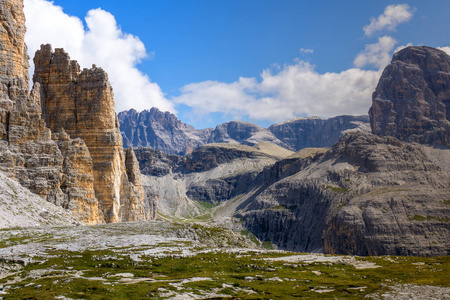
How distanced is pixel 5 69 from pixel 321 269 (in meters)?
86.0

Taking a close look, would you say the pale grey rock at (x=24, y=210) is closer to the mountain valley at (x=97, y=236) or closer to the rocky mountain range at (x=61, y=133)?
the mountain valley at (x=97, y=236)

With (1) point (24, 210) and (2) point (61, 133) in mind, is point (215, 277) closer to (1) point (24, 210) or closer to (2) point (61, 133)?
(1) point (24, 210)

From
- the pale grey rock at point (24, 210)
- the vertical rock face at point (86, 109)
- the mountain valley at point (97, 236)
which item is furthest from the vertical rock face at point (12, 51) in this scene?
the pale grey rock at point (24, 210)

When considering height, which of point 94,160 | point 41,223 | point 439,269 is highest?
point 94,160

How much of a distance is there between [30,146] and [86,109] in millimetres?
21862

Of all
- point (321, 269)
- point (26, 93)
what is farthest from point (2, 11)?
point (321, 269)

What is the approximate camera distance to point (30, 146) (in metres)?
94.2

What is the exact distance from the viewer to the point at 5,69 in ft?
319

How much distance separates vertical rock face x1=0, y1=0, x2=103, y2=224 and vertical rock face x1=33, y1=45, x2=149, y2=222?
246 inches

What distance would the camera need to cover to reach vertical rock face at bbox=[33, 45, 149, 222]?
110 meters

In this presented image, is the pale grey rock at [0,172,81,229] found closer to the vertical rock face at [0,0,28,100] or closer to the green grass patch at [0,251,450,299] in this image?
the vertical rock face at [0,0,28,100]

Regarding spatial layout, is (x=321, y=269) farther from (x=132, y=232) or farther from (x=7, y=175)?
(x=7, y=175)

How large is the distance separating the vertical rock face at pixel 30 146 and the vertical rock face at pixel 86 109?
6.25m

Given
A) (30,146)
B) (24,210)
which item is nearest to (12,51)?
(30,146)
